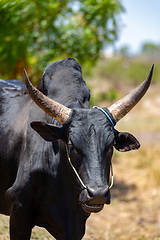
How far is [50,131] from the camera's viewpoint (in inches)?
122

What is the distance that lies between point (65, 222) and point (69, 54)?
4.71m

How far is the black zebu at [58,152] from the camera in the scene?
2926mm

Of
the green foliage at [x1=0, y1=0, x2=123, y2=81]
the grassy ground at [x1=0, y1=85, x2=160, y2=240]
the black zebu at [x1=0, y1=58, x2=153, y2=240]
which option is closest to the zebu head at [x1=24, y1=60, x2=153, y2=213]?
the black zebu at [x1=0, y1=58, x2=153, y2=240]

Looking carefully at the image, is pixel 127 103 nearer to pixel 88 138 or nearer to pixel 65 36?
pixel 88 138

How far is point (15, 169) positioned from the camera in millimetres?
3607

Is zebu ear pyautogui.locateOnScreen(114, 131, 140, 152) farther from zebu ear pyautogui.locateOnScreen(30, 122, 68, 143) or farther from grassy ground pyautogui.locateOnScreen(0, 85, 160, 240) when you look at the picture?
grassy ground pyautogui.locateOnScreen(0, 85, 160, 240)

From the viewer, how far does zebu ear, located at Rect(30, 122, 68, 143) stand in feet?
10.1

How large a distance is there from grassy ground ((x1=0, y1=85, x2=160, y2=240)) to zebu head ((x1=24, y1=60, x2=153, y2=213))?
1.93 metres

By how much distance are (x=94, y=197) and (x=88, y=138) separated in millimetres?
459

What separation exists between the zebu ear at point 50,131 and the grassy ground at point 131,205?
1.87m

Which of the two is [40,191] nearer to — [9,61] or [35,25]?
[9,61]

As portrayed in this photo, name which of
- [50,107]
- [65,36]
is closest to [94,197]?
[50,107]

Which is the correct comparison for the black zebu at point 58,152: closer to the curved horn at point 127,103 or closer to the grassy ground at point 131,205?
the curved horn at point 127,103

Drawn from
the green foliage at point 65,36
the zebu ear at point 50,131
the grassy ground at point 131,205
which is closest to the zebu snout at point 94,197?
the zebu ear at point 50,131
